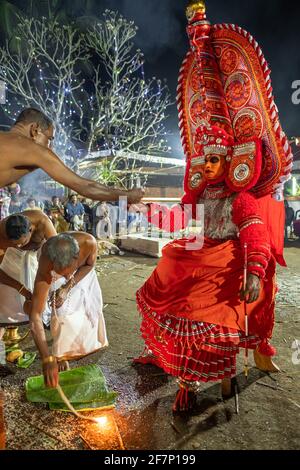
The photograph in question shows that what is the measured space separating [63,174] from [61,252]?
75 cm

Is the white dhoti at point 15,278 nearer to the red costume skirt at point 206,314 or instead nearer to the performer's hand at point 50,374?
the performer's hand at point 50,374

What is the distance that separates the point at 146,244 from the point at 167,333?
7059 mm

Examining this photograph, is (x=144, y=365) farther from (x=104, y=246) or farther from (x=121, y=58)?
(x=121, y=58)

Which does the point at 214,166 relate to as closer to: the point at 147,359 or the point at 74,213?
the point at 147,359

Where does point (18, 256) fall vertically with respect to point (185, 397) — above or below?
above

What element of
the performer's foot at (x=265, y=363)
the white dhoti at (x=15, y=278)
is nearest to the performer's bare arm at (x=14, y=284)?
the white dhoti at (x=15, y=278)

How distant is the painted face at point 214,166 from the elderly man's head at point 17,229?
199 cm

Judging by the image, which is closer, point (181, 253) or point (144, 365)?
point (181, 253)

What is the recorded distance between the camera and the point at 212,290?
9.15 feet

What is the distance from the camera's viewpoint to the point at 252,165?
9.72 feet

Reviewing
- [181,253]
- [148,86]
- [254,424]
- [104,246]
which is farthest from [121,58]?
[254,424]

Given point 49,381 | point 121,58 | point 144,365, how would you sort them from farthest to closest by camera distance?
point 121,58 → point 144,365 → point 49,381

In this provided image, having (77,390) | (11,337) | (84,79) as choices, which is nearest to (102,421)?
(77,390)
